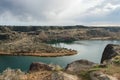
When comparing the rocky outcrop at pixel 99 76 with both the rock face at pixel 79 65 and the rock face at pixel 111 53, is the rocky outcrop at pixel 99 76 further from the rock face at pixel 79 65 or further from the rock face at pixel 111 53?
the rock face at pixel 111 53

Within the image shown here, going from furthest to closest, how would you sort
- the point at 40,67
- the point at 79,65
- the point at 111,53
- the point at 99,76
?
1. the point at 111,53
2. the point at 79,65
3. the point at 40,67
4. the point at 99,76

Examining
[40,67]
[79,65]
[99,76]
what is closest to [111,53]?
[79,65]

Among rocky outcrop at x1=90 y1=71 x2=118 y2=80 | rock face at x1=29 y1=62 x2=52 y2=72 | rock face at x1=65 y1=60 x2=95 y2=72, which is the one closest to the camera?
rocky outcrop at x1=90 y1=71 x2=118 y2=80

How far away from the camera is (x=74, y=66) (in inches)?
1022

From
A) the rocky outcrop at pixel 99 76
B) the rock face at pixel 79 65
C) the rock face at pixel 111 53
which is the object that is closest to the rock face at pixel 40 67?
the rock face at pixel 79 65

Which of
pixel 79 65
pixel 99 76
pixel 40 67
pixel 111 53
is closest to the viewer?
pixel 99 76

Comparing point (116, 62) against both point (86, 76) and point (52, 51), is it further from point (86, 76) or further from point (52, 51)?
point (52, 51)

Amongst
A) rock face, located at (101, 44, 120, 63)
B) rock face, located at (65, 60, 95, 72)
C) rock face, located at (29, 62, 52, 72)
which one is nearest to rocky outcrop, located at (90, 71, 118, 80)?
rock face, located at (65, 60, 95, 72)

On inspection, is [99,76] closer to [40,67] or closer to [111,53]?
[40,67]

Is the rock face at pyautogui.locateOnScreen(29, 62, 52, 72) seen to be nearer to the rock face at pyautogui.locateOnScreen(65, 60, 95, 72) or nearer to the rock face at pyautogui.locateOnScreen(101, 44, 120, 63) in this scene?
the rock face at pyautogui.locateOnScreen(65, 60, 95, 72)

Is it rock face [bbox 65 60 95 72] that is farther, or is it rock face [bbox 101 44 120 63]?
rock face [bbox 101 44 120 63]

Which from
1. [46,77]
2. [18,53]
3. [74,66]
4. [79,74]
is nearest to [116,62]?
[74,66]

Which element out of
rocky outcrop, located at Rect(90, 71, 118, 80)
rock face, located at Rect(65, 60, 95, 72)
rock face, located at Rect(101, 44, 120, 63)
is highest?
rocky outcrop, located at Rect(90, 71, 118, 80)

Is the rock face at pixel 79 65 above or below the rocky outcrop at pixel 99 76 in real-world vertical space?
below
